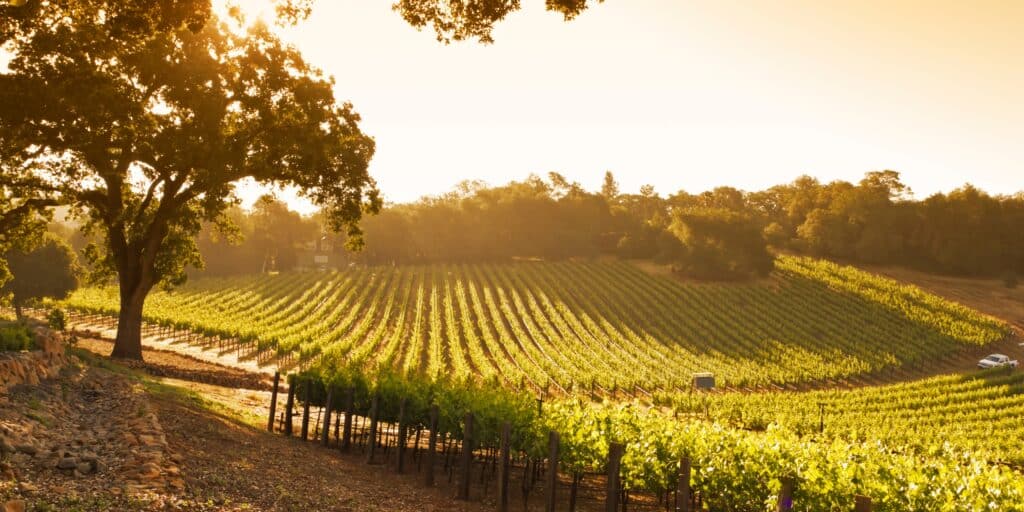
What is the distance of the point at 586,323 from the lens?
62.4m

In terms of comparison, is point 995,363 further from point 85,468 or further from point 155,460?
point 85,468

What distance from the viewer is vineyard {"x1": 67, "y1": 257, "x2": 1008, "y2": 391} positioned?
1874 inches

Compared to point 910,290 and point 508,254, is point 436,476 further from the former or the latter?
point 508,254

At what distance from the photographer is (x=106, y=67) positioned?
21.7 metres

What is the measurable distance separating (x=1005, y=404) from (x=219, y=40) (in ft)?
147

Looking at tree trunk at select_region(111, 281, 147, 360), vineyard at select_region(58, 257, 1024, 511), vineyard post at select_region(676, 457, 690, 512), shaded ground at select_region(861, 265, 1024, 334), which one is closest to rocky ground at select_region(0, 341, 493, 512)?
vineyard at select_region(58, 257, 1024, 511)

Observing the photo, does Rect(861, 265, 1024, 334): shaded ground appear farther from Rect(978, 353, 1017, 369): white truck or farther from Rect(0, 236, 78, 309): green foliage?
Rect(0, 236, 78, 309): green foliage

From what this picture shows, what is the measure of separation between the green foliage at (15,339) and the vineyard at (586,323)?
2123cm

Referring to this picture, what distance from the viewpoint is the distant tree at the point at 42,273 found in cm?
5116

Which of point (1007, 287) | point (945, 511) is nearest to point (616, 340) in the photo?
point (945, 511)

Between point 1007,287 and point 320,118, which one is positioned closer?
point 320,118

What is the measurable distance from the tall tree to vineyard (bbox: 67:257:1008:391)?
1360 cm

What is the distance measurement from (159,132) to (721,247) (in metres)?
66.8

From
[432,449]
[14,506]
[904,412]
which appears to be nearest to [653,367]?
[904,412]
